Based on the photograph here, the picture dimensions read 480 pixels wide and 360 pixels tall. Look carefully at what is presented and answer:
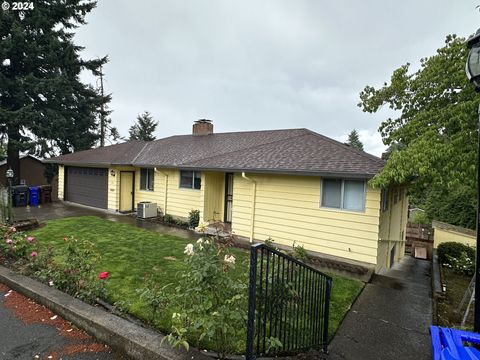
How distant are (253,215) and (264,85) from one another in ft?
36.3

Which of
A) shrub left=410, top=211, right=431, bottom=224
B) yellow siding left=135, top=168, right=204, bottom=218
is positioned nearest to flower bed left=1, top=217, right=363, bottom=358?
yellow siding left=135, top=168, right=204, bottom=218

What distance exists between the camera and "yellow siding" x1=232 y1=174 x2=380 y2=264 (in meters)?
6.69

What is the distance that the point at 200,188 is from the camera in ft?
35.4

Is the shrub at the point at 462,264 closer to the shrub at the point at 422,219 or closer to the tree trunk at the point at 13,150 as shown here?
the shrub at the point at 422,219

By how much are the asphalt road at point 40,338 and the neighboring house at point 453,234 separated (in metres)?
13.8

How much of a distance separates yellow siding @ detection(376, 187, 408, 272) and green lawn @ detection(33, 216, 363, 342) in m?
1.83

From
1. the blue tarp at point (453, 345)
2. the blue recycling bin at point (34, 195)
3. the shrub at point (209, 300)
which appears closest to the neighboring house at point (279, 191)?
the shrub at point (209, 300)

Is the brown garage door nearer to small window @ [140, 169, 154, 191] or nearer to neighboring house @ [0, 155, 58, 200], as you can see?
small window @ [140, 169, 154, 191]

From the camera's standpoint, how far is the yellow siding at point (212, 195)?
33.0 feet

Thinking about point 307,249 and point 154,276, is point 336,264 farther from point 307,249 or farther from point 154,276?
point 154,276

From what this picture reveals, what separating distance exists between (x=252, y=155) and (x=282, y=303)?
711 cm

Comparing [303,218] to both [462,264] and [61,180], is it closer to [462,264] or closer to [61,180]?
[462,264]

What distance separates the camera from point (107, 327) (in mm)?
3035

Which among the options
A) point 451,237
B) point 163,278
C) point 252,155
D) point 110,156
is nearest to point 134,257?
point 163,278
